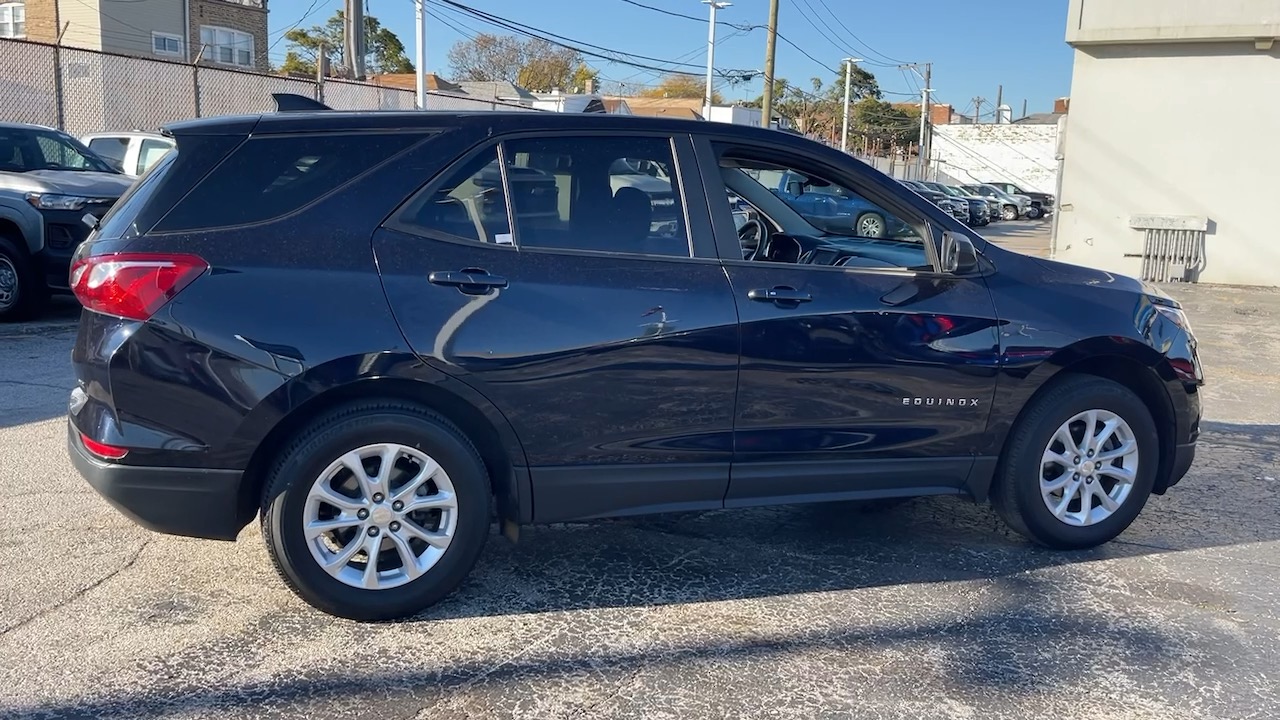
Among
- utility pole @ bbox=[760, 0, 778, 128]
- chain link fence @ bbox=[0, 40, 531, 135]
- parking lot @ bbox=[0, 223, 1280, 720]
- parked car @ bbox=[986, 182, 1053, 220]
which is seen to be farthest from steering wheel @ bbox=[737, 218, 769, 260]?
parked car @ bbox=[986, 182, 1053, 220]

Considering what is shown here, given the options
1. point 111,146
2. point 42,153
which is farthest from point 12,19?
point 42,153

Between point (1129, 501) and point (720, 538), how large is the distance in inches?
72.0

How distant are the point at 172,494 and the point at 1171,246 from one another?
16470 millimetres

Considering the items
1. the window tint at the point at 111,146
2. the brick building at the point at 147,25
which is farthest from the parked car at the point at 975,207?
the window tint at the point at 111,146

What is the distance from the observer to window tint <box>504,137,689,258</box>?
3979mm

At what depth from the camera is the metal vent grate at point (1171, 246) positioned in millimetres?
16453

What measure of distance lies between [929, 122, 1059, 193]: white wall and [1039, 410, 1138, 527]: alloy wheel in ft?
211

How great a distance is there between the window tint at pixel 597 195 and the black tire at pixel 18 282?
7.26 m

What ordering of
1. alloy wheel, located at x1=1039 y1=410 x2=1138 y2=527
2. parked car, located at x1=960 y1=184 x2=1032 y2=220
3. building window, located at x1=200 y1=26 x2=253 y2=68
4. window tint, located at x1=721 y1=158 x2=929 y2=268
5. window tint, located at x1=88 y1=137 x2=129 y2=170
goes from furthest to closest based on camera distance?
parked car, located at x1=960 y1=184 x2=1032 y2=220 < building window, located at x1=200 y1=26 x2=253 y2=68 < window tint, located at x1=88 y1=137 x2=129 y2=170 < alloy wheel, located at x1=1039 y1=410 x2=1138 y2=527 < window tint, located at x1=721 y1=158 x2=929 y2=268

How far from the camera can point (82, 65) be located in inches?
694

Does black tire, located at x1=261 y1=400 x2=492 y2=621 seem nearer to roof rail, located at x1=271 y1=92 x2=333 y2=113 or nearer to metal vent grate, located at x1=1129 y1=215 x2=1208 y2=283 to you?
roof rail, located at x1=271 y1=92 x2=333 y2=113

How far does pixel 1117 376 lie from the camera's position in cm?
482

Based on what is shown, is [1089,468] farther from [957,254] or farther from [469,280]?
[469,280]

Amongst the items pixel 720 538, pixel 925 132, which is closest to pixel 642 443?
pixel 720 538
